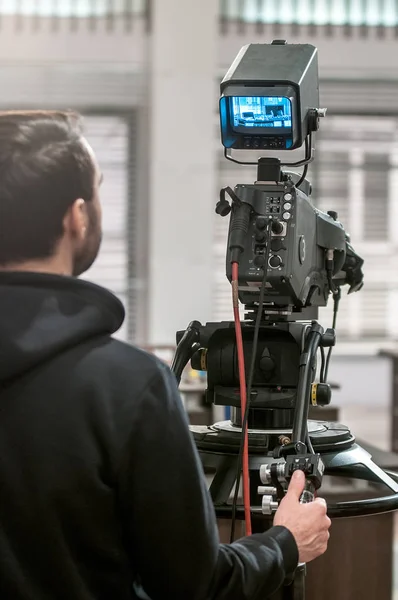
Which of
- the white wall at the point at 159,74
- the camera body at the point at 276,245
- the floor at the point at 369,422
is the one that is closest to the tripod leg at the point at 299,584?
the camera body at the point at 276,245

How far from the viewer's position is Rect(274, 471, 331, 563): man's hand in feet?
3.65

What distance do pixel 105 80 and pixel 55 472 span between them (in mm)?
4513

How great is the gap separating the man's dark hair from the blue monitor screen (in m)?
0.38

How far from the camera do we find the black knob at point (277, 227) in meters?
1.23

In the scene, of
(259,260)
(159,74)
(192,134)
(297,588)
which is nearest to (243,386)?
(259,260)

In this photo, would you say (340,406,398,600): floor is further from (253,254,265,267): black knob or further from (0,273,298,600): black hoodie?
(0,273,298,600): black hoodie

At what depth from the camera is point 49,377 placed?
37.1 inches

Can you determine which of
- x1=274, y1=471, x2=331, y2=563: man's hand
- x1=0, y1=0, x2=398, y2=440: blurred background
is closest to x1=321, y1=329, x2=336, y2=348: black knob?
x1=274, y1=471, x2=331, y2=563: man's hand

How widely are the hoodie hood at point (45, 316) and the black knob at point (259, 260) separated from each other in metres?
0.31

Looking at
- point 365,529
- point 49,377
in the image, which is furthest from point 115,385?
point 365,529

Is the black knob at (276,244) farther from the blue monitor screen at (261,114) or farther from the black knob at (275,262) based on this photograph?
the blue monitor screen at (261,114)

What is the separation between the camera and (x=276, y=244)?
48.4 inches

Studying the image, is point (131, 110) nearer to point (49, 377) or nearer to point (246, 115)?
point (246, 115)

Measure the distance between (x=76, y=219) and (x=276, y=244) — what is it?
0.35m
